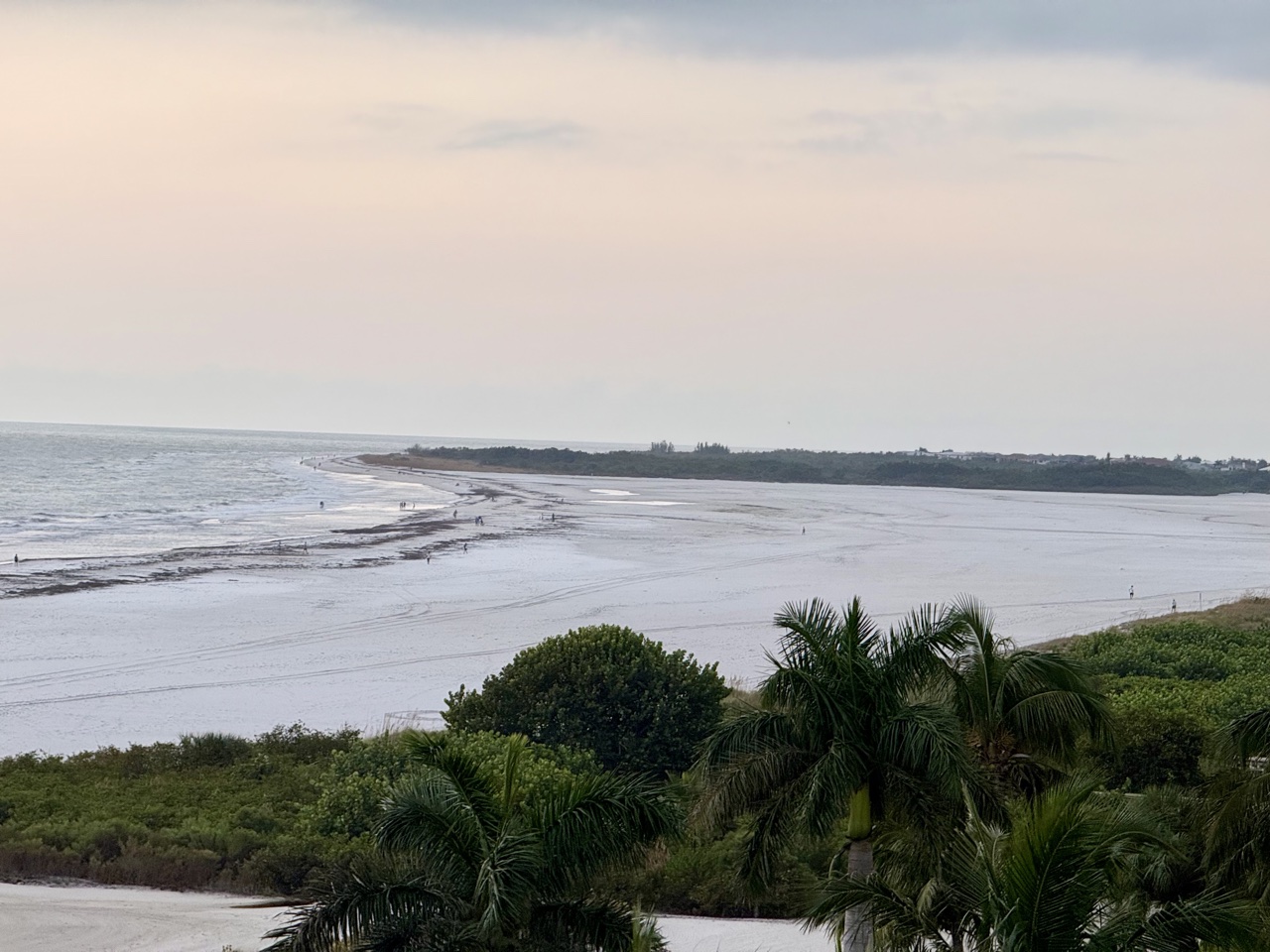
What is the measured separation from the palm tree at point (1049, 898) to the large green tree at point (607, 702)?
10.8m

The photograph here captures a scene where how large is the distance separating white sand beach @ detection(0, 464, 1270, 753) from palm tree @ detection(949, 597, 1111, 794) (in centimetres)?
1743

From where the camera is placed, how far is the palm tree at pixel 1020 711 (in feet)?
44.9

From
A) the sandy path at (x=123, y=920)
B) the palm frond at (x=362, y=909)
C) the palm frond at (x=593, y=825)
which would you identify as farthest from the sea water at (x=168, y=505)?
the palm frond at (x=593, y=825)

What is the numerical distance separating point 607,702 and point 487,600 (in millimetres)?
26780

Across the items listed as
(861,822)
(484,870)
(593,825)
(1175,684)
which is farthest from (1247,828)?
Result: (1175,684)

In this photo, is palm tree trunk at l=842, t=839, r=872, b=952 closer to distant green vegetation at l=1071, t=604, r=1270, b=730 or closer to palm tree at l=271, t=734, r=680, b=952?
palm tree at l=271, t=734, r=680, b=952

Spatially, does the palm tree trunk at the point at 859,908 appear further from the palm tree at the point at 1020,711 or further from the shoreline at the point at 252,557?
the shoreline at the point at 252,557

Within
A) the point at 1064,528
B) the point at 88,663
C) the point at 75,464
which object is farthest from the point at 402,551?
the point at 75,464

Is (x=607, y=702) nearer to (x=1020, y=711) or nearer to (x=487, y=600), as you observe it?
(x=1020, y=711)

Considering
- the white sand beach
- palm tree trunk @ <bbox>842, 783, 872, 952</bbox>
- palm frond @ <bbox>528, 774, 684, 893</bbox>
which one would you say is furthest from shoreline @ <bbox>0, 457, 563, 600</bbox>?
palm tree trunk @ <bbox>842, 783, 872, 952</bbox>

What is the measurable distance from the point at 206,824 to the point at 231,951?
558 cm

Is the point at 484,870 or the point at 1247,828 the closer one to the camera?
the point at 484,870

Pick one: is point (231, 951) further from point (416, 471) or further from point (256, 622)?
point (416, 471)

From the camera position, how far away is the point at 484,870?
34.7ft
